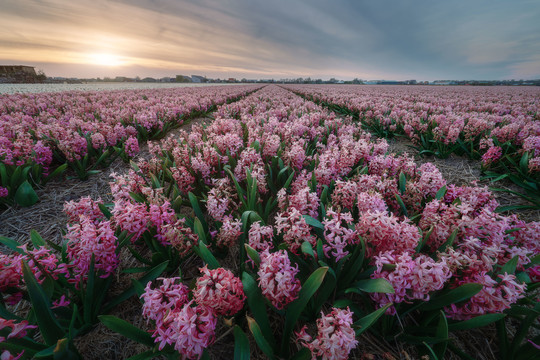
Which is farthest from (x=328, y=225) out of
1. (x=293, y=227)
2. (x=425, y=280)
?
(x=425, y=280)

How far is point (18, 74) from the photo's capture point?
45469 mm

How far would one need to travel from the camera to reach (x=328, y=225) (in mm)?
1604

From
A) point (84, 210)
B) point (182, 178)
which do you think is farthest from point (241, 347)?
point (182, 178)

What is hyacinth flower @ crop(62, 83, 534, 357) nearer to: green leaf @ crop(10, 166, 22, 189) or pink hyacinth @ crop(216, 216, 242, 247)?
pink hyacinth @ crop(216, 216, 242, 247)

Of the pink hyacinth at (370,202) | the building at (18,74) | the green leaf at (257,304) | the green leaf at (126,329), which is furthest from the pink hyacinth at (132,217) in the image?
the building at (18,74)

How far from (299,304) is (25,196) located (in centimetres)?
439

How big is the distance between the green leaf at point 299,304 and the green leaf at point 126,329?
872mm

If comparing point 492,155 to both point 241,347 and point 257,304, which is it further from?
point 241,347

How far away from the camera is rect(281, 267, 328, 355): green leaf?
140cm

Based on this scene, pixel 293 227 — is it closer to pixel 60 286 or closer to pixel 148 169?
pixel 60 286

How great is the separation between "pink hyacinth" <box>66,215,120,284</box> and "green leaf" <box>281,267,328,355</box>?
138cm

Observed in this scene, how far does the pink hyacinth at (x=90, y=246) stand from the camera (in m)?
1.56

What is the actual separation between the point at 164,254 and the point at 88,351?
31.7 inches

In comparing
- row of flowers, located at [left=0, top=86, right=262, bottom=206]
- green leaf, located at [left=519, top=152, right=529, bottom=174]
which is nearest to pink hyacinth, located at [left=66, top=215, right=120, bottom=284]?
row of flowers, located at [left=0, top=86, right=262, bottom=206]
